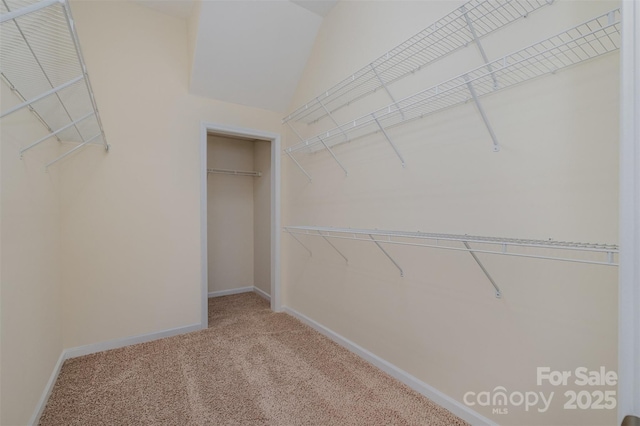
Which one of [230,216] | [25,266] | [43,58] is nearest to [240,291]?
[230,216]

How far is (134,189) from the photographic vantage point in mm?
2463

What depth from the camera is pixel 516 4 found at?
126 centimetres

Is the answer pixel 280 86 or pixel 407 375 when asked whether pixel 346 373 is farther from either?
pixel 280 86

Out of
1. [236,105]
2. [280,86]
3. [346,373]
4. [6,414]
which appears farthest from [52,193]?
[346,373]

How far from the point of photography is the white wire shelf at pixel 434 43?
1.27 metres

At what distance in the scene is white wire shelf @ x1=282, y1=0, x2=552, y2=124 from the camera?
127 centimetres

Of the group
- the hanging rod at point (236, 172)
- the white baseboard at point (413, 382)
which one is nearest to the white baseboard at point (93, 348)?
the white baseboard at point (413, 382)

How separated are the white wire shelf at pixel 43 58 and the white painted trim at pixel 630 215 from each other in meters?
1.37

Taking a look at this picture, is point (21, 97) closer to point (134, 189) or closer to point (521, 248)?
point (134, 189)

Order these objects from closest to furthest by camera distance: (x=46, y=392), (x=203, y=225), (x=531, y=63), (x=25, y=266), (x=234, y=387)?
1. (x=531, y=63)
2. (x=25, y=266)
3. (x=46, y=392)
4. (x=234, y=387)
5. (x=203, y=225)

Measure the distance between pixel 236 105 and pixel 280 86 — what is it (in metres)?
0.49

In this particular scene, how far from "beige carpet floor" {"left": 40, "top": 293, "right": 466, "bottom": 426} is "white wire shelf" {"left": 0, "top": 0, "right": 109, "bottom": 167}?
1.47 metres

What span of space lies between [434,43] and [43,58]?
1737 mm

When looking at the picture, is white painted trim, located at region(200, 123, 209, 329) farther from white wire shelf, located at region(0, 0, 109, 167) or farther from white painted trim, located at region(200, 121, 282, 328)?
white wire shelf, located at region(0, 0, 109, 167)
